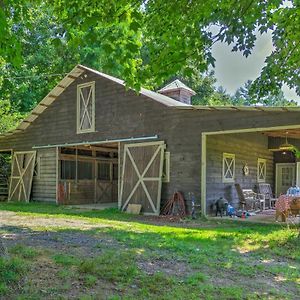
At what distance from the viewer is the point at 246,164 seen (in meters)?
14.4

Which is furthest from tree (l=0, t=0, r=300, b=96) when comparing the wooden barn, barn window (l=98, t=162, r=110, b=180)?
barn window (l=98, t=162, r=110, b=180)

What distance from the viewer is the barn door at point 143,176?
12344 millimetres

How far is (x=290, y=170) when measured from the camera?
661 inches

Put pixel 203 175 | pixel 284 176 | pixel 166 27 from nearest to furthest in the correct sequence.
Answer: pixel 166 27 < pixel 203 175 < pixel 284 176

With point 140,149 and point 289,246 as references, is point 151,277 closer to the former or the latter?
point 289,246

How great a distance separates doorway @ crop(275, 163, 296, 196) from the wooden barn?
0.13 feet

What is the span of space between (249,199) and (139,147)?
4180mm

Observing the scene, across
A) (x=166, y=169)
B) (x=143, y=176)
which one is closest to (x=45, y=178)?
(x=143, y=176)

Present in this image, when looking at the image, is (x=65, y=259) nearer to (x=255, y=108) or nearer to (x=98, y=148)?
(x=255, y=108)

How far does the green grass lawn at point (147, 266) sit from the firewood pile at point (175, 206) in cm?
370

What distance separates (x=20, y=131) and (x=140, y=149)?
7.15 metres

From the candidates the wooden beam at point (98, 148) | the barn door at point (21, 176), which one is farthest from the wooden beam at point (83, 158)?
the barn door at point (21, 176)

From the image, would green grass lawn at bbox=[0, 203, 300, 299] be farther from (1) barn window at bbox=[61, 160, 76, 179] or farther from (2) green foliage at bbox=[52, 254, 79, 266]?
(1) barn window at bbox=[61, 160, 76, 179]

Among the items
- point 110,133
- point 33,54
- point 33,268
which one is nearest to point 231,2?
point 33,268
